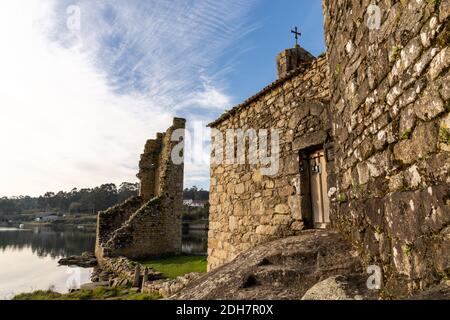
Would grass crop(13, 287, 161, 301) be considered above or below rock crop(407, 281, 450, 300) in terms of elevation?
below

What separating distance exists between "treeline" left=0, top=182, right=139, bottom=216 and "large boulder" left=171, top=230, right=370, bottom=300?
64.3 meters

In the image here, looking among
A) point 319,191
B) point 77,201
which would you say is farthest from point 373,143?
point 77,201

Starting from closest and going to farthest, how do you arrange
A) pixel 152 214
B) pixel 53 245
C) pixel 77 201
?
pixel 152 214
pixel 53 245
pixel 77 201

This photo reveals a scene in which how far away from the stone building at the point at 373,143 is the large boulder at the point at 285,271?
22cm

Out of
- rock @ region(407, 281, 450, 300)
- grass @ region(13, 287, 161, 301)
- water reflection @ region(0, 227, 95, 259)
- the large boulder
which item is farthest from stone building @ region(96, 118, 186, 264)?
rock @ region(407, 281, 450, 300)

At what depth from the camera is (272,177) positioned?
18.5 feet

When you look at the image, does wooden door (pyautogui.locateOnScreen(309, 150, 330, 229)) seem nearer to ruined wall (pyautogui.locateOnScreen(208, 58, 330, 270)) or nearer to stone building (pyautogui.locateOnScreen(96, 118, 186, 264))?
ruined wall (pyautogui.locateOnScreen(208, 58, 330, 270))

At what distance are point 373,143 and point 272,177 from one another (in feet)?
10.3

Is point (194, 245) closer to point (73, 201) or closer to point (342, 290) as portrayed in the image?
point (342, 290)

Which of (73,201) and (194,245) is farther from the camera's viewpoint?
(73,201)

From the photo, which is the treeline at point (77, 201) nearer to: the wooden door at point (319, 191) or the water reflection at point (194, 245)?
the water reflection at point (194, 245)

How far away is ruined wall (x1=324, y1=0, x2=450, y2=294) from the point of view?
5.20 ft

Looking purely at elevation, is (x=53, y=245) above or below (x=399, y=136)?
below
